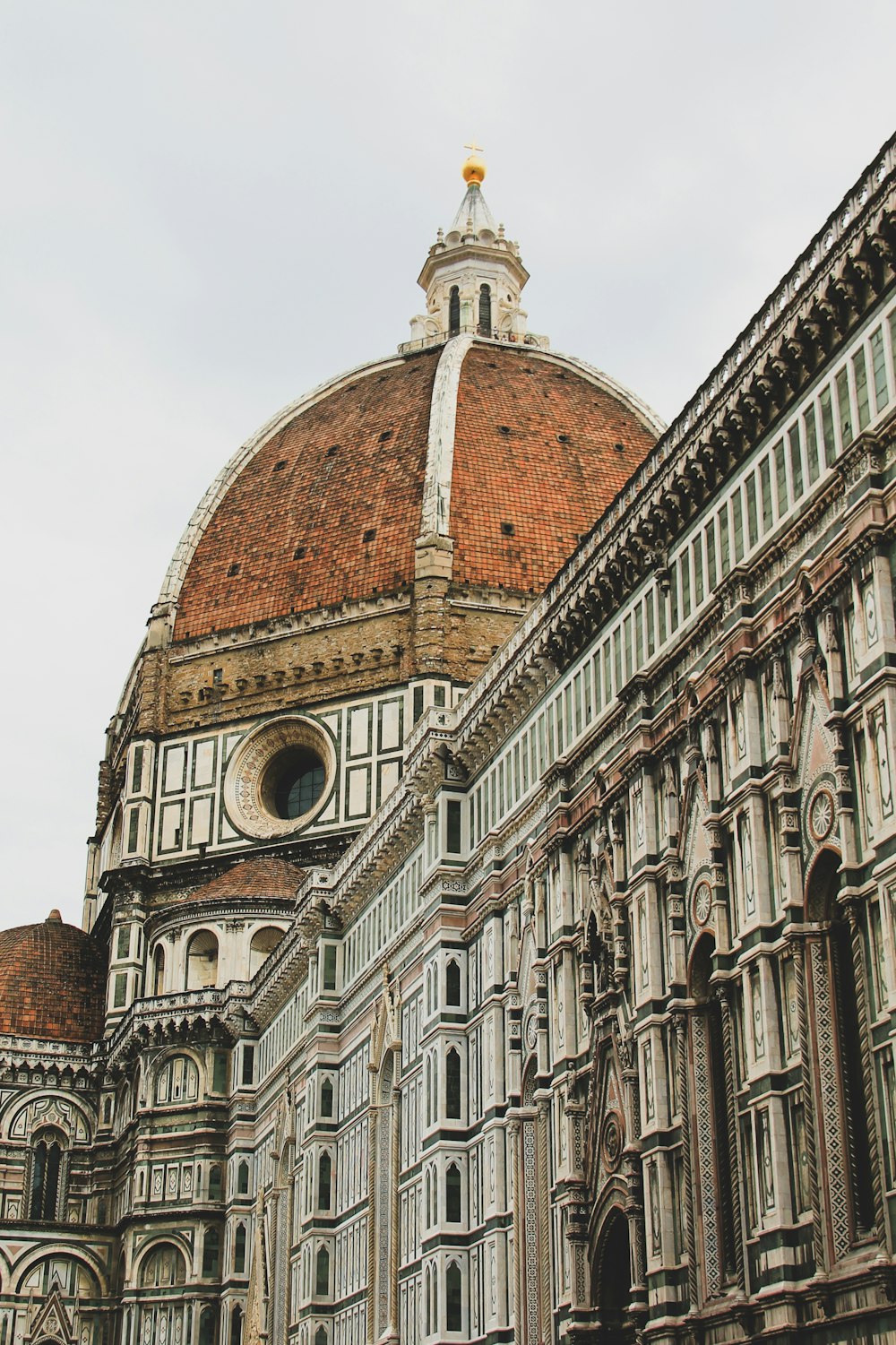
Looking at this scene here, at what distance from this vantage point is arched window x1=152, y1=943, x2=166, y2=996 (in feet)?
230

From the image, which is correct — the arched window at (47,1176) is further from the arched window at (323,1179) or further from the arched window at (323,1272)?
the arched window at (323,1272)

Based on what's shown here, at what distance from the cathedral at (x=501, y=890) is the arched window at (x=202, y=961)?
24cm

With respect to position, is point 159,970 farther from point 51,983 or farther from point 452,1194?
point 452,1194

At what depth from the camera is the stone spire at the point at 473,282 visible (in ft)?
314

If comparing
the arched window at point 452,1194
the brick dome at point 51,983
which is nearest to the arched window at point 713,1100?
the arched window at point 452,1194

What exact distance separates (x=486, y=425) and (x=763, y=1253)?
56613mm

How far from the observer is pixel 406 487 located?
79250 mm

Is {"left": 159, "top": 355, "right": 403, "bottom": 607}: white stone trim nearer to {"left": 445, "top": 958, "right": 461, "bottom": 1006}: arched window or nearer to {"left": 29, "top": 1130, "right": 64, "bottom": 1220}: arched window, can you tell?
{"left": 29, "top": 1130, "right": 64, "bottom": 1220}: arched window

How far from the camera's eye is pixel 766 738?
1227 inches

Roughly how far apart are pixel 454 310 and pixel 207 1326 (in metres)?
52.1

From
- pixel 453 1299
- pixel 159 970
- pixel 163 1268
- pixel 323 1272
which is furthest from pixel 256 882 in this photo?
pixel 453 1299

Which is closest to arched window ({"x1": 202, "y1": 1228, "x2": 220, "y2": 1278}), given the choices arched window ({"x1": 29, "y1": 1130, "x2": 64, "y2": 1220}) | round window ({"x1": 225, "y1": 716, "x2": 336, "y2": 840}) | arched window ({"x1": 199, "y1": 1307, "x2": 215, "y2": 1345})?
arched window ({"x1": 199, "y1": 1307, "x2": 215, "y2": 1345})

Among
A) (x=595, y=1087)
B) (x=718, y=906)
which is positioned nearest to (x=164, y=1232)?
(x=595, y=1087)

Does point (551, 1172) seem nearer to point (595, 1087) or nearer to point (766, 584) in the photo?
point (595, 1087)
